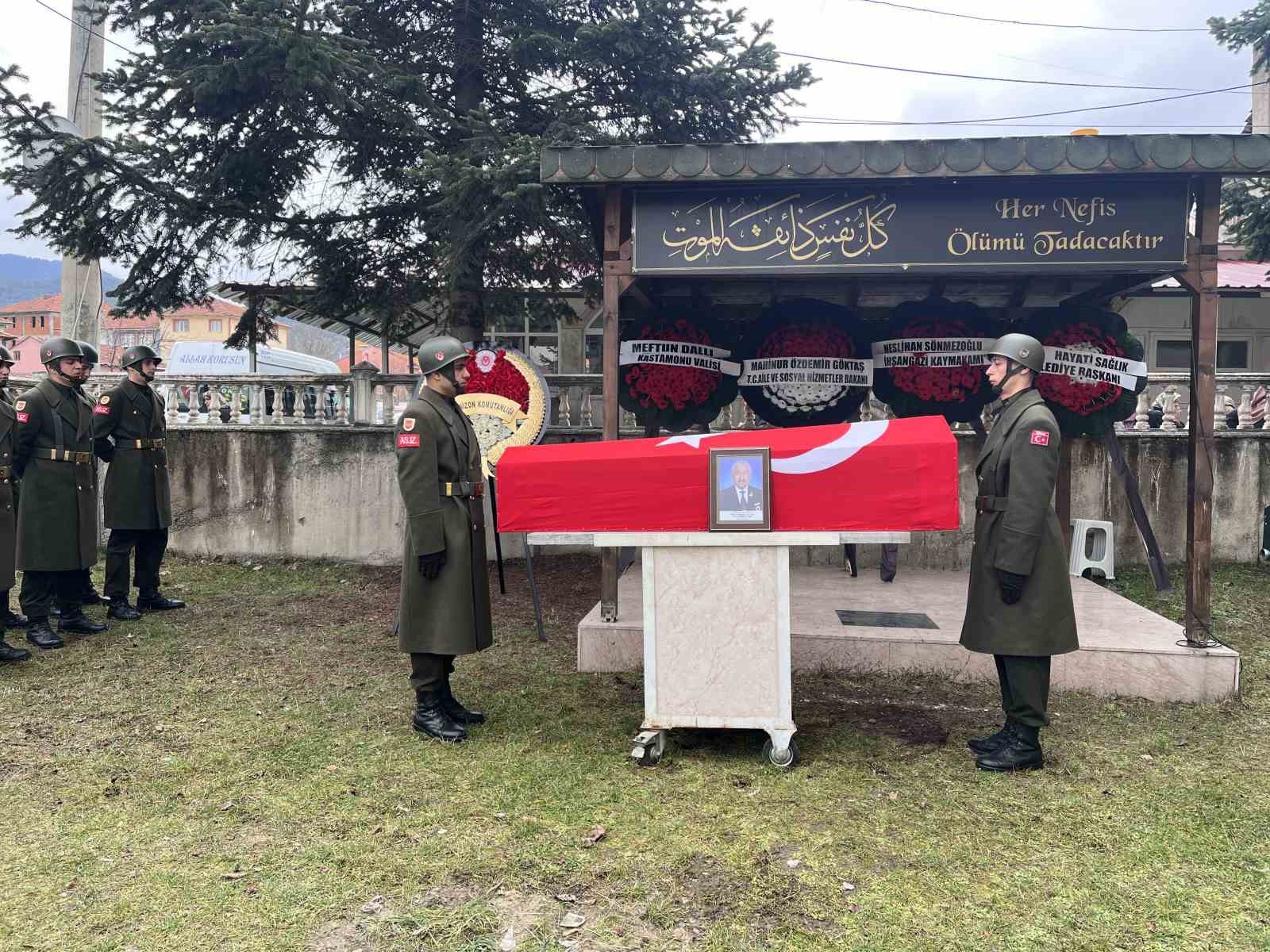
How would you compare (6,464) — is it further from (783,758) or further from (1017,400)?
(1017,400)

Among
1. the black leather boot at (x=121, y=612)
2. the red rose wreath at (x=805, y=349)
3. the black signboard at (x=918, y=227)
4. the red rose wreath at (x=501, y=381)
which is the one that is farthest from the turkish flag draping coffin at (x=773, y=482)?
the black leather boot at (x=121, y=612)

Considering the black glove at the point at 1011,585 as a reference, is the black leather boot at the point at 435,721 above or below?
below

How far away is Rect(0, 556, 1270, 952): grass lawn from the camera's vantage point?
9.12 feet

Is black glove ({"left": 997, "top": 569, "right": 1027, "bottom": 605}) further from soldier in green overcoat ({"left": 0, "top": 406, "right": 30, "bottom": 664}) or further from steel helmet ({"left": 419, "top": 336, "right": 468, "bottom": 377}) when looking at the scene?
soldier in green overcoat ({"left": 0, "top": 406, "right": 30, "bottom": 664})

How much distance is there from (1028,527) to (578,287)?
23.4 ft

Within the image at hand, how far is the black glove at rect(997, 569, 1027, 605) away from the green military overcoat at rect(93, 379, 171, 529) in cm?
643

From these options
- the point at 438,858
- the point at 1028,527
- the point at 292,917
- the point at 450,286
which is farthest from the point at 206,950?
the point at 450,286

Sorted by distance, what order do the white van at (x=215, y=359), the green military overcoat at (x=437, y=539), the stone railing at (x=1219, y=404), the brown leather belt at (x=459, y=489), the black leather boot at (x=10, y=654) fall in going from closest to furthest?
the green military overcoat at (x=437, y=539) → the brown leather belt at (x=459, y=489) → the black leather boot at (x=10, y=654) → the stone railing at (x=1219, y=404) → the white van at (x=215, y=359)

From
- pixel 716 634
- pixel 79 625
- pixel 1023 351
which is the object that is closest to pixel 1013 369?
pixel 1023 351

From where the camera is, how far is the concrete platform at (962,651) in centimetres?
508

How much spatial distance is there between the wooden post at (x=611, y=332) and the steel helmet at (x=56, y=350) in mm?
3915

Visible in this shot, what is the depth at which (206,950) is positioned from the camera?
2629 millimetres

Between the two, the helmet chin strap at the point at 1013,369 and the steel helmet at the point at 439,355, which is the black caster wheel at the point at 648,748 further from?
the helmet chin strap at the point at 1013,369

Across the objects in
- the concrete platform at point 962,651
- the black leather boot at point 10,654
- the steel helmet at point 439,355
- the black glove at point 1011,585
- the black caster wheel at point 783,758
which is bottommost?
the black caster wheel at point 783,758
